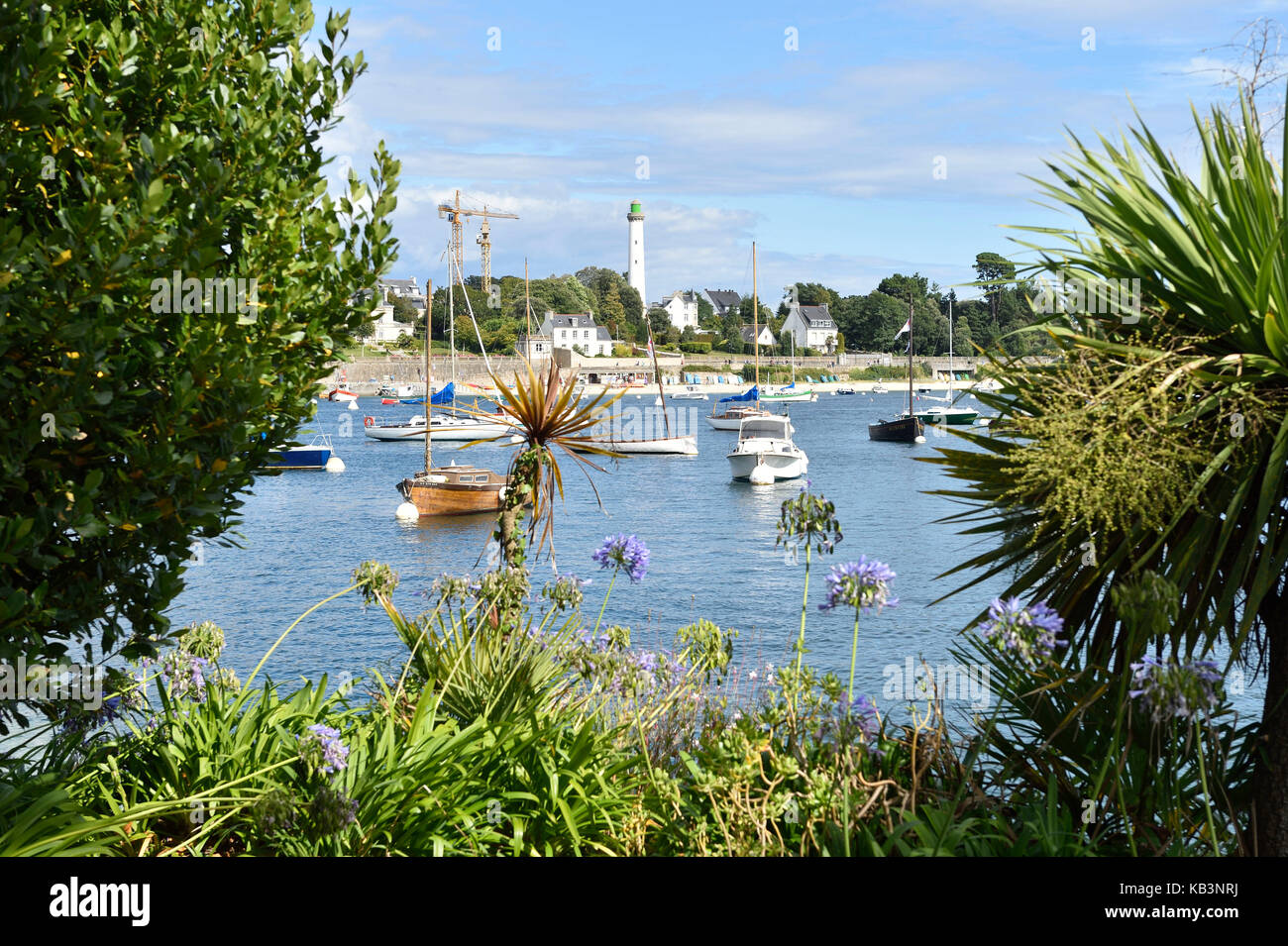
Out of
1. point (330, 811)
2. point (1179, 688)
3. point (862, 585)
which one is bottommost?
point (330, 811)

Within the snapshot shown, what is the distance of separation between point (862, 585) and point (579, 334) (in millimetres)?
145039

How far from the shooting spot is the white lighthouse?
→ 18288 cm

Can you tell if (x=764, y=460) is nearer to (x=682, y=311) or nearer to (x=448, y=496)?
(x=448, y=496)

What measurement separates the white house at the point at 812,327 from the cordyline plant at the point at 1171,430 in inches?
6265

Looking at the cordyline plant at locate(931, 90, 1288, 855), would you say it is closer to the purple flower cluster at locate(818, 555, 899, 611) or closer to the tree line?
the purple flower cluster at locate(818, 555, 899, 611)

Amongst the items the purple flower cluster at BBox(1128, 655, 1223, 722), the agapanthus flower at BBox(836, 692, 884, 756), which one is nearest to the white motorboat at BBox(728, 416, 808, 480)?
the agapanthus flower at BBox(836, 692, 884, 756)

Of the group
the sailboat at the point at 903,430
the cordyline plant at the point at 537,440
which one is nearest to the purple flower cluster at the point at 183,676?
the cordyline plant at the point at 537,440

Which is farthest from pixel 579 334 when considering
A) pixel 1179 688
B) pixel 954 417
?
pixel 1179 688

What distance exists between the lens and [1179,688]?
339 centimetres

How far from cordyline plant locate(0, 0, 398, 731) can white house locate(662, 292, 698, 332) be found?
18706cm

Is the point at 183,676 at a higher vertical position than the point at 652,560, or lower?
higher

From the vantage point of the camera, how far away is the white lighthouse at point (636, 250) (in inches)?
7200
